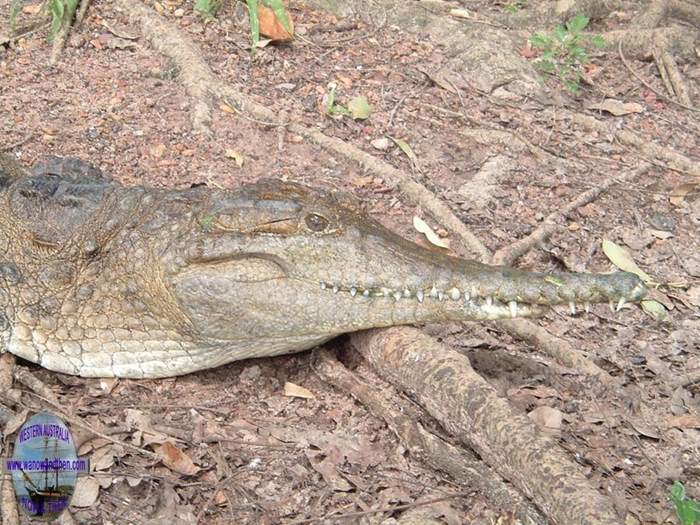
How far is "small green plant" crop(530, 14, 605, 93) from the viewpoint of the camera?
6.64m

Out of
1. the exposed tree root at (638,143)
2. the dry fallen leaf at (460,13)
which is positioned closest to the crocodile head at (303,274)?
the exposed tree root at (638,143)

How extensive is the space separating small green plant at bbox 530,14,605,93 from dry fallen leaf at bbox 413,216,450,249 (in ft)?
7.25

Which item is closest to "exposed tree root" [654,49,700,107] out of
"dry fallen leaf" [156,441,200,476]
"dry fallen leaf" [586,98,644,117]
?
"dry fallen leaf" [586,98,644,117]

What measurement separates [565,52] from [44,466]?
17.1 ft

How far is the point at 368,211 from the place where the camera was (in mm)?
5172

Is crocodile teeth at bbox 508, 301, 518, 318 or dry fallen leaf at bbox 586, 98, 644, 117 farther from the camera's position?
dry fallen leaf at bbox 586, 98, 644, 117

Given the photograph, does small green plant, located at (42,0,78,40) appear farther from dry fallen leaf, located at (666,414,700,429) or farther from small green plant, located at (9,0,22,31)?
dry fallen leaf, located at (666,414,700,429)

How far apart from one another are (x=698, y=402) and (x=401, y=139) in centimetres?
271

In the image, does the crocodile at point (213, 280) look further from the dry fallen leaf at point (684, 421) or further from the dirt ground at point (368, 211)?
the dry fallen leaf at point (684, 421)

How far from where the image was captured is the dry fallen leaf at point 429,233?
16.1ft

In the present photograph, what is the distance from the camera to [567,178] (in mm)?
5617

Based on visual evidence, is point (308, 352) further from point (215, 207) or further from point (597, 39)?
point (597, 39)

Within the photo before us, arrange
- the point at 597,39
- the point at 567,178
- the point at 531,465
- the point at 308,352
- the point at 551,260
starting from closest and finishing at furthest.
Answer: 1. the point at 531,465
2. the point at 308,352
3. the point at 551,260
4. the point at 567,178
5. the point at 597,39

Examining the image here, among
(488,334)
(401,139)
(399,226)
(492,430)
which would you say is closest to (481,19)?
(401,139)
